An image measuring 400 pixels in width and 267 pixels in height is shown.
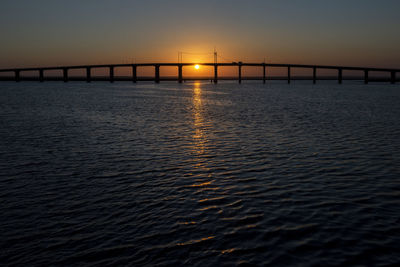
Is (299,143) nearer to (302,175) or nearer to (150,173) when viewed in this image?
(302,175)

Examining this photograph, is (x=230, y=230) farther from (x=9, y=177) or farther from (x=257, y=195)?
(x=9, y=177)

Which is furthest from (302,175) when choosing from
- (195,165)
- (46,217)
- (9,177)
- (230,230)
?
(9,177)

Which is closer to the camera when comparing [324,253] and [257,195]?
[324,253]

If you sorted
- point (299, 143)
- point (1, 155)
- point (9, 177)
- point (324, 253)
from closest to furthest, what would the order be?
point (324, 253)
point (9, 177)
point (1, 155)
point (299, 143)

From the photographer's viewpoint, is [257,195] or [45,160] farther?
[45,160]

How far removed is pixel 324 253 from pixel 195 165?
8.75m

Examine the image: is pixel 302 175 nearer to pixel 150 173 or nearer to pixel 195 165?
pixel 195 165

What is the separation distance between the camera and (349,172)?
1456cm

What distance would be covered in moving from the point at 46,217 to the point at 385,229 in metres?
9.21

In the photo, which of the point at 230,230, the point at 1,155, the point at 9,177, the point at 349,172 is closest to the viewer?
A: the point at 230,230

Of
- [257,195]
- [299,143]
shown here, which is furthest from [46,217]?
[299,143]

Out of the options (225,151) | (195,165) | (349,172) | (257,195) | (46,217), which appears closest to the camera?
(46,217)

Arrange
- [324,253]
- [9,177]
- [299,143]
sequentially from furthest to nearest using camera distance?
[299,143]
[9,177]
[324,253]

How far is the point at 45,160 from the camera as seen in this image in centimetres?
1655
